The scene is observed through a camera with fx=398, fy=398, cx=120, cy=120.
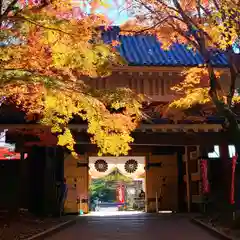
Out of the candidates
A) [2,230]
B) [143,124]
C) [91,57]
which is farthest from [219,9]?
[2,230]

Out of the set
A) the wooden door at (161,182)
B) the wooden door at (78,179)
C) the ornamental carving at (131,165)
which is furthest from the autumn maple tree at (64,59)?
the ornamental carving at (131,165)

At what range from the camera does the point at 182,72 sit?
14.4 m

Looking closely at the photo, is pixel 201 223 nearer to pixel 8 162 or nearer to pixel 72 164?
pixel 8 162

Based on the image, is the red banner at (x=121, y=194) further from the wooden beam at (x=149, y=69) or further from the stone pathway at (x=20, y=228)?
the wooden beam at (x=149, y=69)

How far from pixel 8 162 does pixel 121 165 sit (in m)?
8.67

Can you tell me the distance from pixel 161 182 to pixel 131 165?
7.57ft

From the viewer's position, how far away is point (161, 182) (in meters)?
20.9

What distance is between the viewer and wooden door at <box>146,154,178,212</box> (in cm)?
2059


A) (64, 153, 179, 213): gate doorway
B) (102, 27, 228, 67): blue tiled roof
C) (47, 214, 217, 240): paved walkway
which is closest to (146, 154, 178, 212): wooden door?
(64, 153, 179, 213): gate doorway

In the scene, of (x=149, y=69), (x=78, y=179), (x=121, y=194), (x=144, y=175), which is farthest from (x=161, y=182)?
(x=149, y=69)

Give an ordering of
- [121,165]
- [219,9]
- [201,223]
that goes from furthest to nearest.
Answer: [121,165], [201,223], [219,9]

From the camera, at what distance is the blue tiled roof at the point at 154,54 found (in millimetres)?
15302

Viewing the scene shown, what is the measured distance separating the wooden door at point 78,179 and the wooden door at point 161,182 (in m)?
3.28

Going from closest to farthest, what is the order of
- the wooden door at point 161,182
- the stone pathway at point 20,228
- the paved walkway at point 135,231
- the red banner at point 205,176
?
the stone pathway at point 20,228 < the paved walkway at point 135,231 < the red banner at point 205,176 < the wooden door at point 161,182
